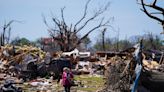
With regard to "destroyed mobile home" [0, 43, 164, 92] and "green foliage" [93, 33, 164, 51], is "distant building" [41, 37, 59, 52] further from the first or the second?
"destroyed mobile home" [0, 43, 164, 92]

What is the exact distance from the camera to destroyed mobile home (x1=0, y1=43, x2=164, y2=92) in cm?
1287

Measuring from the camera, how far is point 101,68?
32.9 metres

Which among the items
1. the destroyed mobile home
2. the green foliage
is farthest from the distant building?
the destroyed mobile home

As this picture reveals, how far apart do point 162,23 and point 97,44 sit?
259 feet

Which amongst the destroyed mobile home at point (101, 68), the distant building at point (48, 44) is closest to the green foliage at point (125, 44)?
the distant building at point (48, 44)

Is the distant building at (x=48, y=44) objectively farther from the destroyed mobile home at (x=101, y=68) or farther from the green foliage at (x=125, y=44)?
the destroyed mobile home at (x=101, y=68)

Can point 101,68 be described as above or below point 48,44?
below

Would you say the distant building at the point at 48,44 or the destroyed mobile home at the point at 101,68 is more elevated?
the distant building at the point at 48,44

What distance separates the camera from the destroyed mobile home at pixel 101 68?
42.2 feet

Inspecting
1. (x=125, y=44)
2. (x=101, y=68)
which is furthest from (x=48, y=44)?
(x=101, y=68)

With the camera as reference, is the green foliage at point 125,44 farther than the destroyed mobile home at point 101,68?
Yes

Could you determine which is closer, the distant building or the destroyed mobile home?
the destroyed mobile home

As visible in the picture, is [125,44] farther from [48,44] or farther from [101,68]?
[101,68]

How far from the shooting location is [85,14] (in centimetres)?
6184
